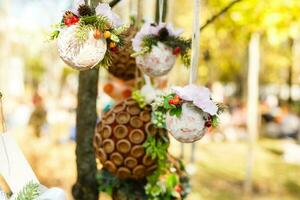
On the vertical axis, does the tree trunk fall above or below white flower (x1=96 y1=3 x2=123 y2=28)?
below

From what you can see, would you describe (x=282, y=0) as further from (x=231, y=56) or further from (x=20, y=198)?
(x=231, y=56)

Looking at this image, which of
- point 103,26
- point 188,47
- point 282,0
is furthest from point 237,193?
point 103,26

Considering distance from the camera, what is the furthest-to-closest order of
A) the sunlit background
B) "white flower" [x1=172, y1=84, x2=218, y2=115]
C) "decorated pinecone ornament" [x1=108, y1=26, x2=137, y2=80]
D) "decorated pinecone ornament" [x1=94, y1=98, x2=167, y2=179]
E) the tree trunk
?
1. the sunlit background
2. the tree trunk
3. "decorated pinecone ornament" [x1=108, y1=26, x2=137, y2=80]
4. "decorated pinecone ornament" [x1=94, y1=98, x2=167, y2=179]
5. "white flower" [x1=172, y1=84, x2=218, y2=115]

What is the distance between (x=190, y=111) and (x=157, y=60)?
39 cm

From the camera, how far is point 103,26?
172 cm

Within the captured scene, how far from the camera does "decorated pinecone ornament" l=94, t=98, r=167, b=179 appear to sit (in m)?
2.34

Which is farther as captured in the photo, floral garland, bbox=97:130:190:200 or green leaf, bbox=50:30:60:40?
floral garland, bbox=97:130:190:200

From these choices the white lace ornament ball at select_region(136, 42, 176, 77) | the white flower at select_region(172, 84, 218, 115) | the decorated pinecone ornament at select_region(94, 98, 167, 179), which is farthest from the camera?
the decorated pinecone ornament at select_region(94, 98, 167, 179)

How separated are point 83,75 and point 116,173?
2.10 ft

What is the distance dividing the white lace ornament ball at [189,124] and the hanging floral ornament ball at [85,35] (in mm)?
352

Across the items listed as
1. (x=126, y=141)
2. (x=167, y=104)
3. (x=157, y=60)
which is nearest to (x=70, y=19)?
(x=167, y=104)

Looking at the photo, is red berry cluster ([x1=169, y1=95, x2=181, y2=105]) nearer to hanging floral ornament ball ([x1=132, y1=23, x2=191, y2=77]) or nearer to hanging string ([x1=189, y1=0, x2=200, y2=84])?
hanging string ([x1=189, y1=0, x2=200, y2=84])

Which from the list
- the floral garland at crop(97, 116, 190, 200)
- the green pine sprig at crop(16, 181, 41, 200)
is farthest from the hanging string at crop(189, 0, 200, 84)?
the green pine sprig at crop(16, 181, 41, 200)

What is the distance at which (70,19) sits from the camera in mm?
1716
